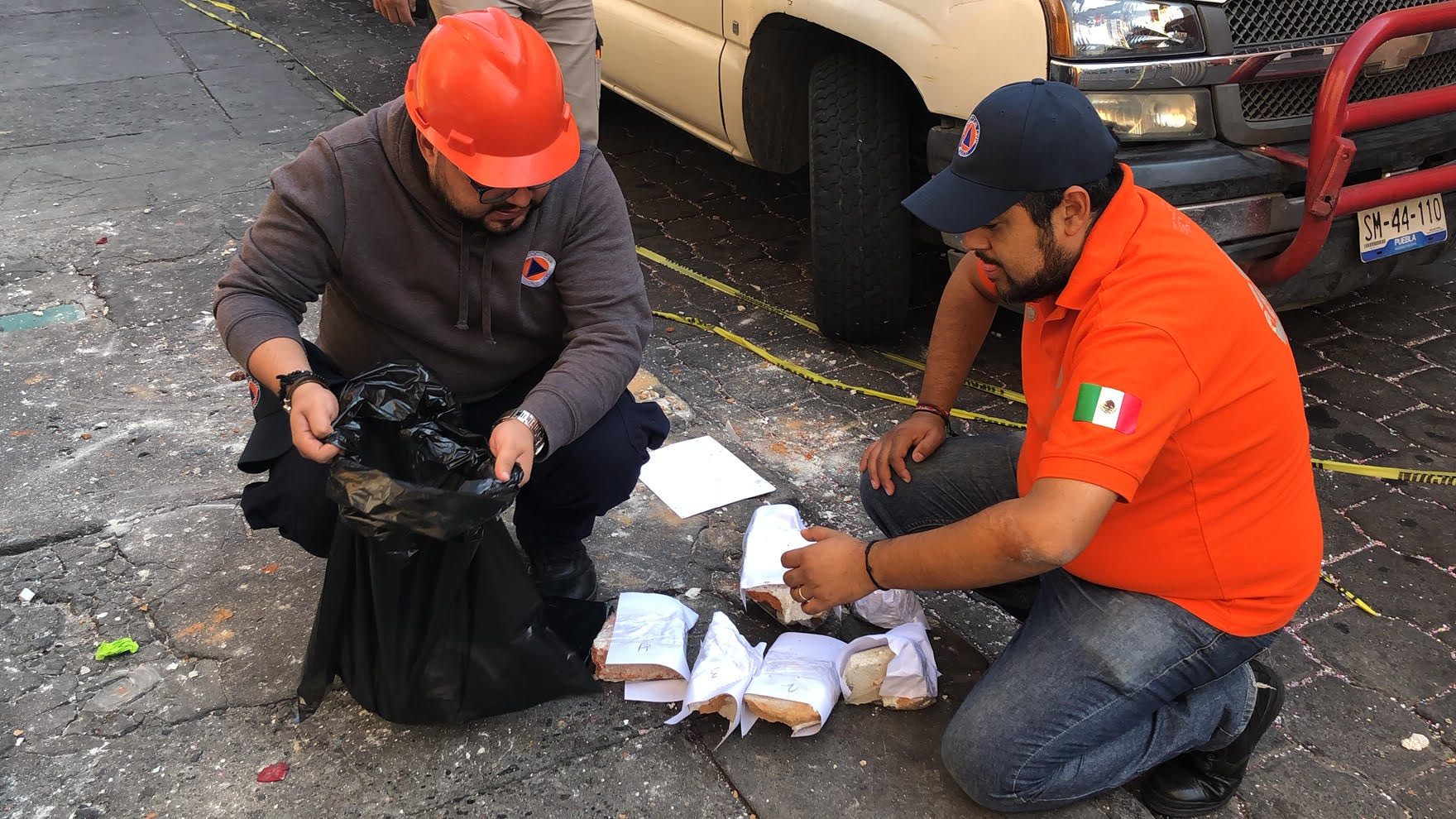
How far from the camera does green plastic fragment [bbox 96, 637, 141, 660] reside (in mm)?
2438

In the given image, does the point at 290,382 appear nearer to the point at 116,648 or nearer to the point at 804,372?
the point at 116,648

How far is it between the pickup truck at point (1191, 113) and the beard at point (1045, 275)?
41.3 inches

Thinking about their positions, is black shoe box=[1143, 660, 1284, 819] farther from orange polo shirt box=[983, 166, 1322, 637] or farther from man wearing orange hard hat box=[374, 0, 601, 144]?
man wearing orange hard hat box=[374, 0, 601, 144]

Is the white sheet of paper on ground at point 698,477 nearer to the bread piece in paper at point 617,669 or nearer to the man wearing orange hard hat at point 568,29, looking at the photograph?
the bread piece in paper at point 617,669

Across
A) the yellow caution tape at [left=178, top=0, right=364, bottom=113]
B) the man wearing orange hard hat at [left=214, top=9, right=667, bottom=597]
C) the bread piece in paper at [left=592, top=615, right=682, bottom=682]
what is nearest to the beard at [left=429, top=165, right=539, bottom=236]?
the man wearing orange hard hat at [left=214, top=9, right=667, bottom=597]

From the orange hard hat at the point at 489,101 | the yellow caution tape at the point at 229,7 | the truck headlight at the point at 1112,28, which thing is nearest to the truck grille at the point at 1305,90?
the truck headlight at the point at 1112,28

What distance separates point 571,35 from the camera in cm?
385

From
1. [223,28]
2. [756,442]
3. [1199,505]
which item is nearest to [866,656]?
[1199,505]

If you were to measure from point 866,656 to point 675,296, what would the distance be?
86.3 inches

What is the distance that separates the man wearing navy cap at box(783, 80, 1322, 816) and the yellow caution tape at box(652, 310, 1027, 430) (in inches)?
47.9

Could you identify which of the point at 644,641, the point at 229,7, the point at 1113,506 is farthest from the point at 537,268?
the point at 229,7

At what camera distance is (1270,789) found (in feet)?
7.32

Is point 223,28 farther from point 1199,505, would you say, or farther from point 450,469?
point 1199,505

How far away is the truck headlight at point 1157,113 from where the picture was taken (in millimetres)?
2910
